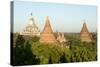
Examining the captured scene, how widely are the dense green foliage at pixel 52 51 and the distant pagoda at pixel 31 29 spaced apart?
4cm

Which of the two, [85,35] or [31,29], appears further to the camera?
[85,35]

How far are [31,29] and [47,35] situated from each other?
18 centimetres

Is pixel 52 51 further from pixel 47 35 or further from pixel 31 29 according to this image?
pixel 31 29

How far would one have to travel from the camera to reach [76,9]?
2.22 meters

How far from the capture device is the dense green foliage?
1.98 m

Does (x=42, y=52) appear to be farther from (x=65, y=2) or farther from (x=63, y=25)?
(x=65, y=2)

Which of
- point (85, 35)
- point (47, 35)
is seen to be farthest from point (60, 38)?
point (85, 35)

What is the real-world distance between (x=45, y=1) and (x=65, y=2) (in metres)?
0.23

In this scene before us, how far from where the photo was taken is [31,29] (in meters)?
2.04

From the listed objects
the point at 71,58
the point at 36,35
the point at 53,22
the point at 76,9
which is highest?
the point at 76,9

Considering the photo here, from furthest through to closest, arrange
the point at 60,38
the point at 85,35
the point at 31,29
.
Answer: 1. the point at 85,35
2. the point at 60,38
3. the point at 31,29

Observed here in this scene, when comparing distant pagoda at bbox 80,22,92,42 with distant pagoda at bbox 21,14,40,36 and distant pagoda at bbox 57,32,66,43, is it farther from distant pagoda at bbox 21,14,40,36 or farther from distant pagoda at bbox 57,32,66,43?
distant pagoda at bbox 21,14,40,36
